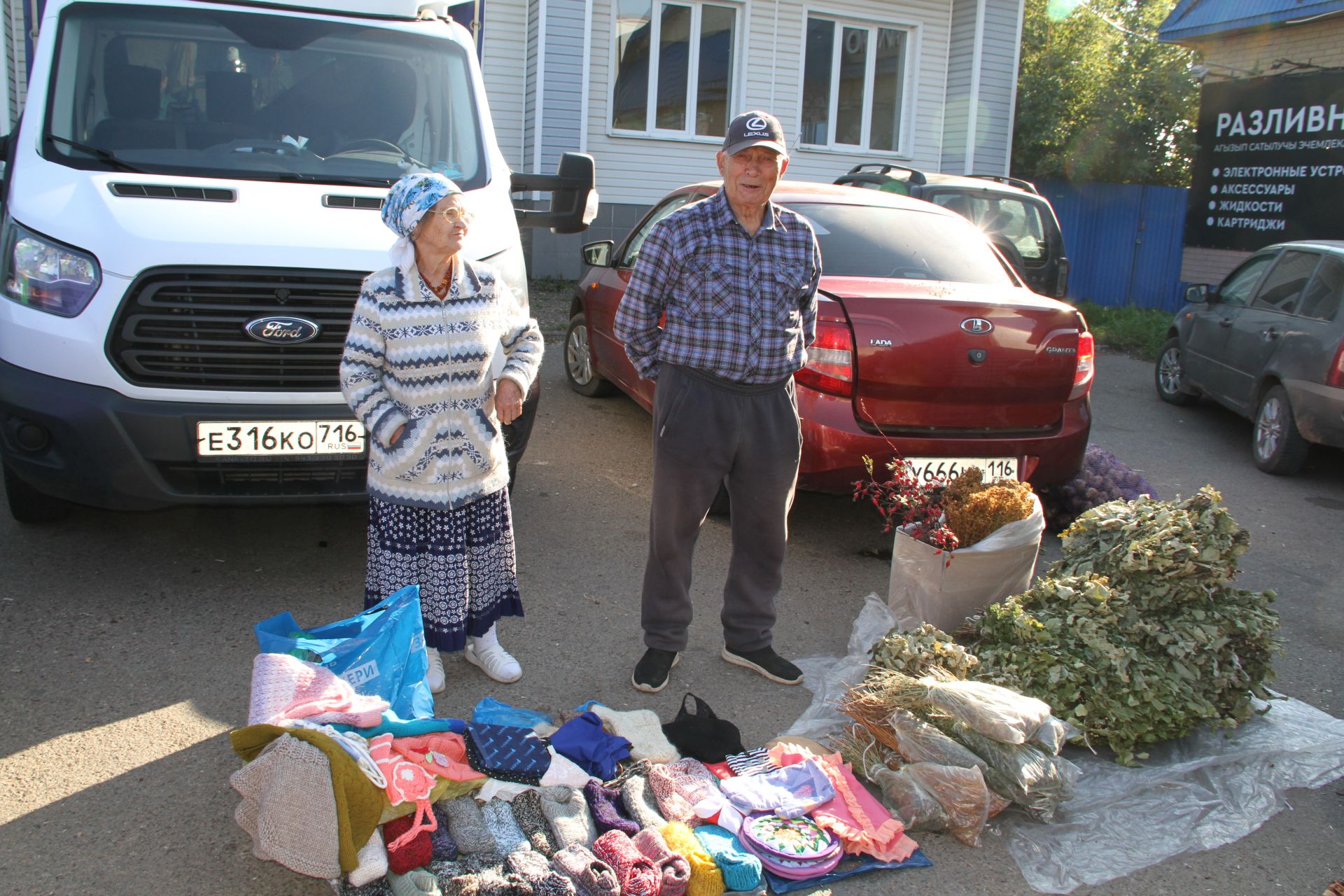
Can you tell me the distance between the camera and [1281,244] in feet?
27.1

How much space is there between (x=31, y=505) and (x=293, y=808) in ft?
10.4

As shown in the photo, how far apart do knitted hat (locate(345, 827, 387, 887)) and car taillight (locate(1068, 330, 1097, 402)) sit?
394cm

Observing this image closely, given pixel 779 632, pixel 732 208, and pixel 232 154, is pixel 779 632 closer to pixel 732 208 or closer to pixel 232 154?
pixel 732 208

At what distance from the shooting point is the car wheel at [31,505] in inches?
191

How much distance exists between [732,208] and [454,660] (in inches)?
76.9

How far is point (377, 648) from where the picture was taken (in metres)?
3.25

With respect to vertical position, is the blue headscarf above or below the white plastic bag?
above

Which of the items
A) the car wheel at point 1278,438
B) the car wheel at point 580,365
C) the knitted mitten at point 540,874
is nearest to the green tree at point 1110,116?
the car wheel at point 1278,438

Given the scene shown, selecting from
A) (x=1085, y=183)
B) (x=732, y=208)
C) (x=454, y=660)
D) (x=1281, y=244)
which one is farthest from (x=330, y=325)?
(x=1085, y=183)

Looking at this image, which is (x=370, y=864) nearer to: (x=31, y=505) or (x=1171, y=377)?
(x=31, y=505)

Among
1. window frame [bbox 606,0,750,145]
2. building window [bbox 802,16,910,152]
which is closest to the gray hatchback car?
window frame [bbox 606,0,750,145]

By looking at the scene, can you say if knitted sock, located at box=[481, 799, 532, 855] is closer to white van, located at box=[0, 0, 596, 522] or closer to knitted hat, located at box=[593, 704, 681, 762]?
knitted hat, located at box=[593, 704, 681, 762]

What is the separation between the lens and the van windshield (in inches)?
182

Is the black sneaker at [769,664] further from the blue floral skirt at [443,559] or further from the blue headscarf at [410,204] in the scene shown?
the blue headscarf at [410,204]
